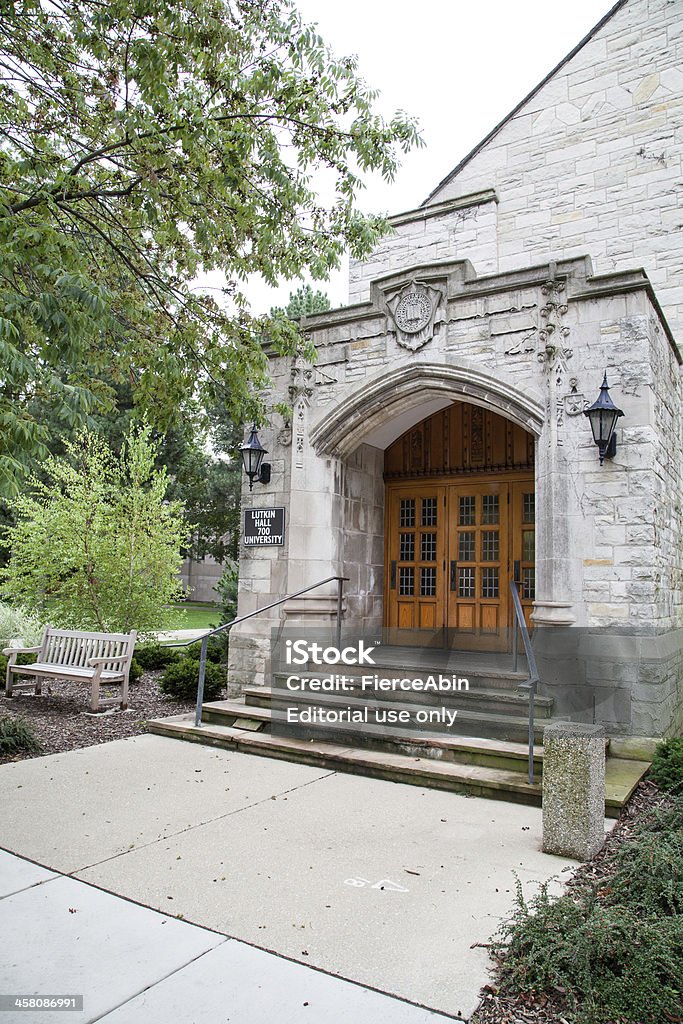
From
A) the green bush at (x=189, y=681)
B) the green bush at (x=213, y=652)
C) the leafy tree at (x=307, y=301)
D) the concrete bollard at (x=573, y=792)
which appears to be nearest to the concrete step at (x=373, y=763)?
the concrete bollard at (x=573, y=792)

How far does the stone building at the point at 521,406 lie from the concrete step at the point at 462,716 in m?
0.83

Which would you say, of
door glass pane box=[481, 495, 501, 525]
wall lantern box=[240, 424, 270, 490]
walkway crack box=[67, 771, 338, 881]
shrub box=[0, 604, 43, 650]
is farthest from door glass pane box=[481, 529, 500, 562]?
shrub box=[0, 604, 43, 650]

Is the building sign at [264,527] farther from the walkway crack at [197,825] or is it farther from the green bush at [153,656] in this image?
the green bush at [153,656]

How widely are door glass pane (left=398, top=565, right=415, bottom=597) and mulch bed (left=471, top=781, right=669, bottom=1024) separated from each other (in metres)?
4.15

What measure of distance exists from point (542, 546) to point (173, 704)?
5.16m

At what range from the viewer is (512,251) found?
35.5 feet

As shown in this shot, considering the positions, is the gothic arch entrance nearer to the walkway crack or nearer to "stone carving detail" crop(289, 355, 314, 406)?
"stone carving detail" crop(289, 355, 314, 406)

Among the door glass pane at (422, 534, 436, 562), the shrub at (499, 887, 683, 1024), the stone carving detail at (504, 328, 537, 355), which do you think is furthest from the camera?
the door glass pane at (422, 534, 436, 562)

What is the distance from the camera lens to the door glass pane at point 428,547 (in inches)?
360

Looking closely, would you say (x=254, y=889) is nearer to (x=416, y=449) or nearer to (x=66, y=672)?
(x=66, y=672)

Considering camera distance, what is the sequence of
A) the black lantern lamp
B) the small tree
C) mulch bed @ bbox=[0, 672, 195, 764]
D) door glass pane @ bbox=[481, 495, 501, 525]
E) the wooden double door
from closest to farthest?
the black lantern lamp < mulch bed @ bbox=[0, 672, 195, 764] < the wooden double door < door glass pane @ bbox=[481, 495, 501, 525] < the small tree

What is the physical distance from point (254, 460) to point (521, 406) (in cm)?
320

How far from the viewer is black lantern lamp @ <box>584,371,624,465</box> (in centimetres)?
628

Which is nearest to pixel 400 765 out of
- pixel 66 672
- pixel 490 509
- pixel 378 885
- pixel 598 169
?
pixel 378 885
